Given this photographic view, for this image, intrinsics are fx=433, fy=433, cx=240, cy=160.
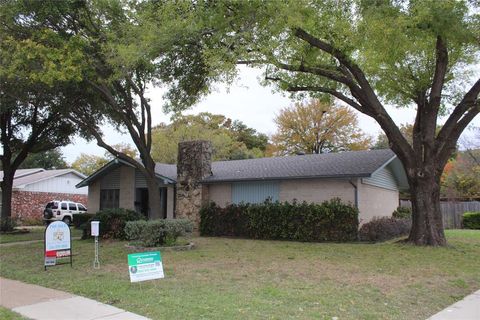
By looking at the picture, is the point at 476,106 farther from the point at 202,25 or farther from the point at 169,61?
the point at 169,61

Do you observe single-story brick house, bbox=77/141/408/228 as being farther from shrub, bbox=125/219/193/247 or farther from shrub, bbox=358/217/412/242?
shrub, bbox=125/219/193/247

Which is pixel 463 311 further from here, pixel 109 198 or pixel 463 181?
pixel 463 181

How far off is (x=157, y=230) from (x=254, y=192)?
7.17m

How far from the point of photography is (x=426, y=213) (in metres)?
15.0

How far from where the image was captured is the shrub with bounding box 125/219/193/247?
45.6 feet

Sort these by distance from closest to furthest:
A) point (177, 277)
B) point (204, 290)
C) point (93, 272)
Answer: point (204, 290) → point (177, 277) → point (93, 272)

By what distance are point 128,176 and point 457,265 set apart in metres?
18.9

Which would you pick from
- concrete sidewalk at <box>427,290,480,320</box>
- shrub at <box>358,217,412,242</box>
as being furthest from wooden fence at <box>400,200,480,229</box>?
concrete sidewalk at <box>427,290,480,320</box>

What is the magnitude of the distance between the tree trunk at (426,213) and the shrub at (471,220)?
46.6 feet

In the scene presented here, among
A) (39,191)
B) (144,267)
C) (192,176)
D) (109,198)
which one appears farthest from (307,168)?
(39,191)

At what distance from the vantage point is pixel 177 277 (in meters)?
9.28

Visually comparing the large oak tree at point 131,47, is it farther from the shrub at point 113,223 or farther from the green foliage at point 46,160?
the green foliage at point 46,160

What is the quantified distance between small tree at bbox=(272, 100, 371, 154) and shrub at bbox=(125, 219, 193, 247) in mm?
29652

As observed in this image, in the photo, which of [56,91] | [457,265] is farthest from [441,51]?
[56,91]
